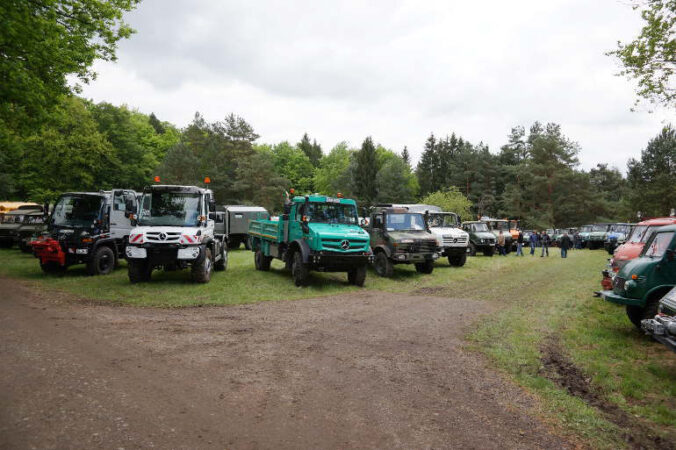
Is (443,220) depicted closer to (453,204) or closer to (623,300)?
(623,300)

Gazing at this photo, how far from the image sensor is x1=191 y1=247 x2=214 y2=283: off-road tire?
11.5 metres

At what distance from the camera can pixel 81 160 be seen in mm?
33219

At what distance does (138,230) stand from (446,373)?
864cm

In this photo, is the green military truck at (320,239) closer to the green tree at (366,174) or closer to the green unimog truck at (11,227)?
the green unimog truck at (11,227)

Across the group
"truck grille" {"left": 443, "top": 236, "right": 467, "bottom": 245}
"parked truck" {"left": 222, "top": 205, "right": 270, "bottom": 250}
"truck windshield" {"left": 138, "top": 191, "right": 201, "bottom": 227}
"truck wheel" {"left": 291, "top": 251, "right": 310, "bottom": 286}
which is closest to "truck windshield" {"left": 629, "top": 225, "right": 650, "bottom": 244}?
"truck grille" {"left": 443, "top": 236, "right": 467, "bottom": 245}

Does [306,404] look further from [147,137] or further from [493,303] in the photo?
[147,137]

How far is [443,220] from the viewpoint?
18688mm

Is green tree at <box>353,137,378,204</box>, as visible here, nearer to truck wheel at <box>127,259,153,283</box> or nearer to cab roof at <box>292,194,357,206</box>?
cab roof at <box>292,194,357,206</box>

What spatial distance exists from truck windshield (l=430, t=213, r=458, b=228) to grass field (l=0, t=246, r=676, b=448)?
6.65 feet

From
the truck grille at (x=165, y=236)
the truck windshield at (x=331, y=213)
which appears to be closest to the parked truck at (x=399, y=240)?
the truck windshield at (x=331, y=213)

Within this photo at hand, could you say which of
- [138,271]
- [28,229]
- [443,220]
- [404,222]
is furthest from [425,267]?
[28,229]

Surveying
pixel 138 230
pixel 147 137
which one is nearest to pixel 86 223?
pixel 138 230

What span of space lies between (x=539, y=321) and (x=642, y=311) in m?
1.71

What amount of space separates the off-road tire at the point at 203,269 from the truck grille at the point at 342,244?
3402 millimetres
